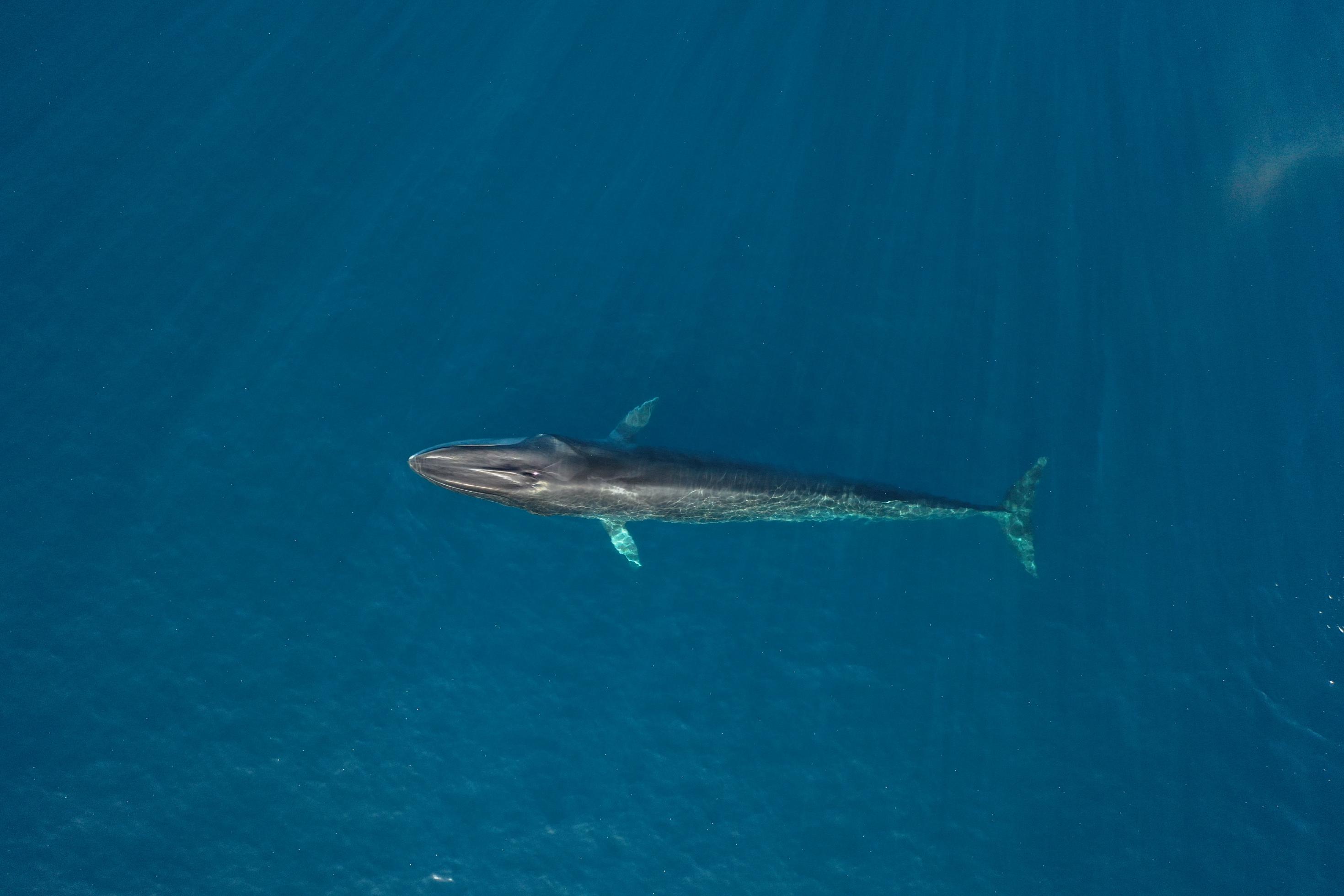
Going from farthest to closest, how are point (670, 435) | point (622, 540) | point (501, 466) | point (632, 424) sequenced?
1. point (670, 435)
2. point (632, 424)
3. point (622, 540)
4. point (501, 466)

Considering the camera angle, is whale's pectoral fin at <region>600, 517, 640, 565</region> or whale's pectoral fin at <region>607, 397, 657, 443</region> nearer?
whale's pectoral fin at <region>600, 517, 640, 565</region>

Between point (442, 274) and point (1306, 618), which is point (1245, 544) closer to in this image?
point (1306, 618)

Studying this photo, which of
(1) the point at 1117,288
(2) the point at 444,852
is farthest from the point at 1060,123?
(2) the point at 444,852

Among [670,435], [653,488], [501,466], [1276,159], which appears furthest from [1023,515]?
[1276,159]

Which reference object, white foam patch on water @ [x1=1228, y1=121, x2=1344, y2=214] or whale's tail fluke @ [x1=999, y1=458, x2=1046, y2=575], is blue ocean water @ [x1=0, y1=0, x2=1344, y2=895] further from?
whale's tail fluke @ [x1=999, y1=458, x2=1046, y2=575]

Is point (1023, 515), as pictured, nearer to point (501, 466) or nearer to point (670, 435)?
point (670, 435)

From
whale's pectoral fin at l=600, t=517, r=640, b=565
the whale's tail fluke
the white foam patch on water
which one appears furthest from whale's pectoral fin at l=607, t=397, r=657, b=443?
the white foam patch on water
